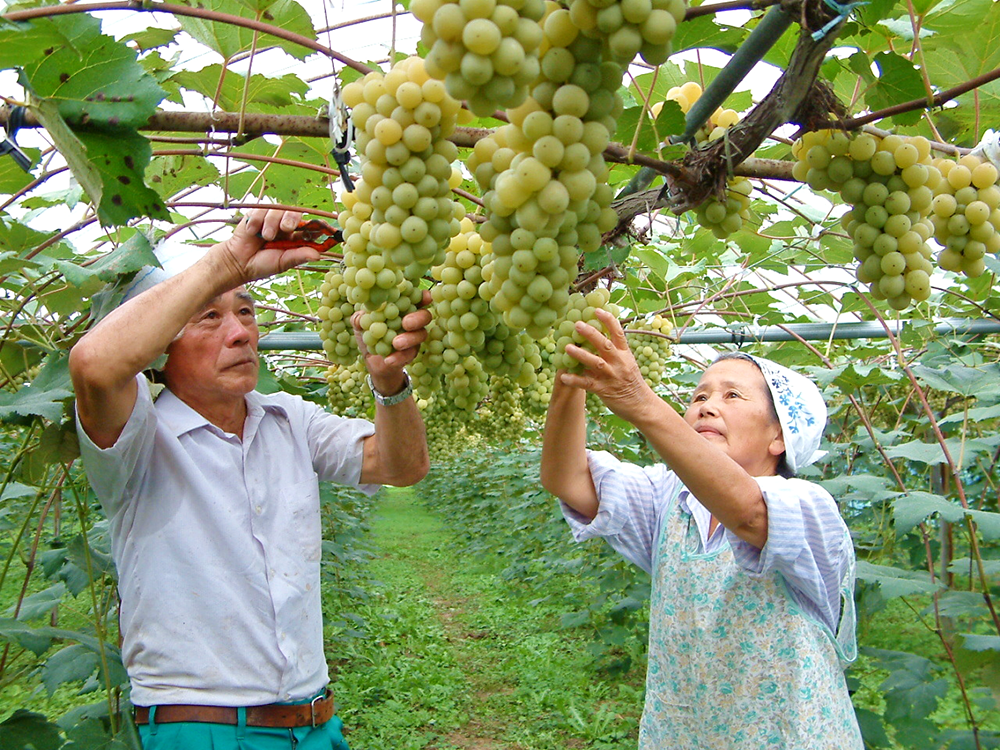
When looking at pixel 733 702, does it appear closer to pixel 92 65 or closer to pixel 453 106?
pixel 453 106

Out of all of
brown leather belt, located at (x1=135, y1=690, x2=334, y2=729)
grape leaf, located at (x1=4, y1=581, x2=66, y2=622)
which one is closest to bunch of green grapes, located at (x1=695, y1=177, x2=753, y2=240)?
brown leather belt, located at (x1=135, y1=690, x2=334, y2=729)

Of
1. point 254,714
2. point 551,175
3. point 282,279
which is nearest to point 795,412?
point 551,175

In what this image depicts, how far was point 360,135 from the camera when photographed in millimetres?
1005

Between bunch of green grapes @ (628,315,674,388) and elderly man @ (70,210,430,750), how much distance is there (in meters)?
1.70

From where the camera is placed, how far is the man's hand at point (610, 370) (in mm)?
1247

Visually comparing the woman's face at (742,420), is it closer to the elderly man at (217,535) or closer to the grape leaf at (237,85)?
the elderly man at (217,535)

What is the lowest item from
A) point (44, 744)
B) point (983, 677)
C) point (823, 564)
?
point (44, 744)

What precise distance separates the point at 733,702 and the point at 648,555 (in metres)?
0.52

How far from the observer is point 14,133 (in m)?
1.19

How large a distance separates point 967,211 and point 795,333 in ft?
8.60

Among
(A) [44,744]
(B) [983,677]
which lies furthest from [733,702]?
(A) [44,744]

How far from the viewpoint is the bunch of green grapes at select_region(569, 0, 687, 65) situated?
0.68m

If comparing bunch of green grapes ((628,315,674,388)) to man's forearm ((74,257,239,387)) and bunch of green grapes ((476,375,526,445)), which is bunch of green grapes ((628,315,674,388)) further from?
man's forearm ((74,257,239,387))

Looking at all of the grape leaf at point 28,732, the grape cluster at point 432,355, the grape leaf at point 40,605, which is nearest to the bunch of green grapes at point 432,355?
the grape cluster at point 432,355
